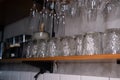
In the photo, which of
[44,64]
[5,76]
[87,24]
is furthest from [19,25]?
[87,24]

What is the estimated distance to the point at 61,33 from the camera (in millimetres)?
1552

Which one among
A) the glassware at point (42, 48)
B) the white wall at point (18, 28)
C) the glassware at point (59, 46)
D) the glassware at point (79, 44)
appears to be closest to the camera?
the glassware at point (79, 44)

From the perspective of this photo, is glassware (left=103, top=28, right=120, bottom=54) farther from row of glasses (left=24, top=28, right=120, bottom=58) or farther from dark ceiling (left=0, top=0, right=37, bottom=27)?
dark ceiling (left=0, top=0, right=37, bottom=27)

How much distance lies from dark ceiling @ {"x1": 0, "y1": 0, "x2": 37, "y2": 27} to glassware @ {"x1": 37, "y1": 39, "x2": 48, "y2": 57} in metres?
0.46

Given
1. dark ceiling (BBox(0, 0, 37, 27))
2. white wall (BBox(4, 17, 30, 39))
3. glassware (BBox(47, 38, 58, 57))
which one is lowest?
glassware (BBox(47, 38, 58, 57))

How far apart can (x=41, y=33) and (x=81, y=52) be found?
491 mm

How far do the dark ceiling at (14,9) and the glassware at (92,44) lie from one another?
0.79m

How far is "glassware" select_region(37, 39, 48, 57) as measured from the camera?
137cm

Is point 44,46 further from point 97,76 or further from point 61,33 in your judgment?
point 97,76

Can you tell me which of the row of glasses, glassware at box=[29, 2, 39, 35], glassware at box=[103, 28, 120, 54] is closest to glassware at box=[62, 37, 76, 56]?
the row of glasses

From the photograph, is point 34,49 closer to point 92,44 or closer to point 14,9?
point 92,44

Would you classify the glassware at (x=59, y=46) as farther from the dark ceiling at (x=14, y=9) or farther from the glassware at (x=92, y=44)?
the dark ceiling at (x=14, y=9)

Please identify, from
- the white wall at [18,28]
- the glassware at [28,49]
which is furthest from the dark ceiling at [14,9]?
the glassware at [28,49]

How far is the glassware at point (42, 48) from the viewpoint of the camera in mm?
1366
